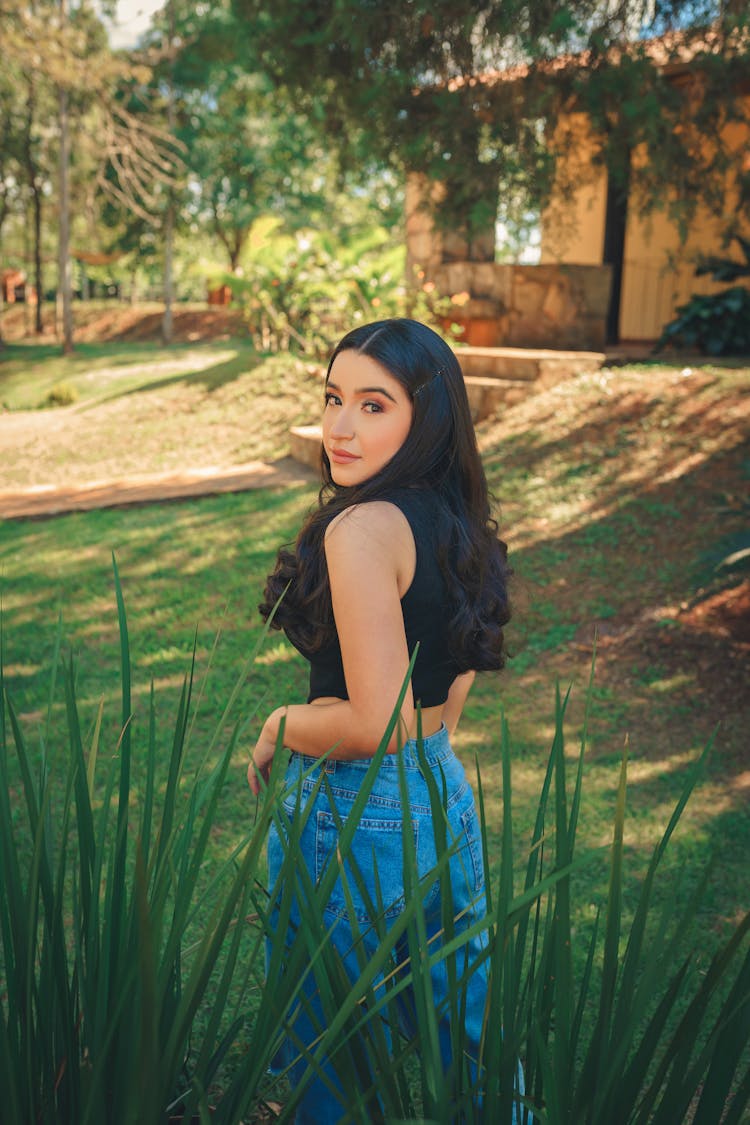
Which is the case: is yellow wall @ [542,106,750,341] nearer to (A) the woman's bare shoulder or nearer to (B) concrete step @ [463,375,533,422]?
(B) concrete step @ [463,375,533,422]

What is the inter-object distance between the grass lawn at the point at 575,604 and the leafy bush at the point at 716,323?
1.20 meters

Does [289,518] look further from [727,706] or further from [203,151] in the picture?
[203,151]

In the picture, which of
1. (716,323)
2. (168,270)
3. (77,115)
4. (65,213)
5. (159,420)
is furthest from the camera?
(168,270)

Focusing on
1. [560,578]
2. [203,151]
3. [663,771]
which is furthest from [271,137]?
[663,771]

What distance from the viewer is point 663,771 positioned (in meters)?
3.93

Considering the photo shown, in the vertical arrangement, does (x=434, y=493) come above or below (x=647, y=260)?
below

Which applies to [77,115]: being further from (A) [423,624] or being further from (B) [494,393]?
(A) [423,624]

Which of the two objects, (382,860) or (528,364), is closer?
(382,860)

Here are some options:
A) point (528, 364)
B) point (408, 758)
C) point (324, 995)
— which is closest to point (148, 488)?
point (528, 364)

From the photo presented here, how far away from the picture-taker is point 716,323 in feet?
29.7

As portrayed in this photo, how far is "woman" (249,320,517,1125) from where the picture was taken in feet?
4.73

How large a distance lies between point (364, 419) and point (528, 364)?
24.0ft

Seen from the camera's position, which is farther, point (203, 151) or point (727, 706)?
point (203, 151)

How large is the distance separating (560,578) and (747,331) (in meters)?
4.51
